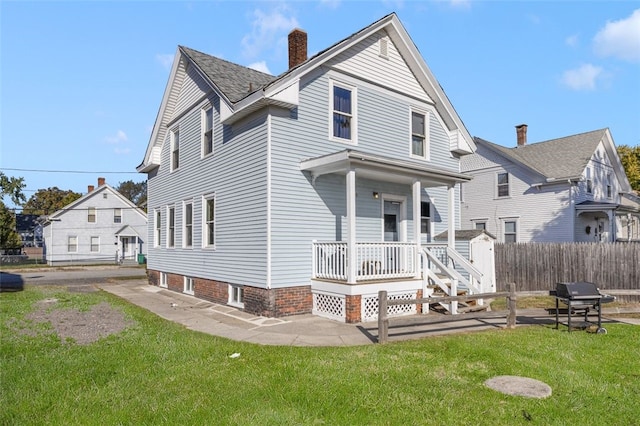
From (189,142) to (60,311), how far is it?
731cm

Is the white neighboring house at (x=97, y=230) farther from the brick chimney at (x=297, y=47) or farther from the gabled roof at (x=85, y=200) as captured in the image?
the brick chimney at (x=297, y=47)

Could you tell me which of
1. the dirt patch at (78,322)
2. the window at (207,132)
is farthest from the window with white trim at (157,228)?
the dirt patch at (78,322)

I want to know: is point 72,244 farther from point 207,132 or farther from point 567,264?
point 567,264

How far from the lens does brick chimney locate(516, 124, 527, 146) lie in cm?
2942

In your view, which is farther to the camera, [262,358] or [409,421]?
[262,358]

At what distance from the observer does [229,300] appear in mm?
12711

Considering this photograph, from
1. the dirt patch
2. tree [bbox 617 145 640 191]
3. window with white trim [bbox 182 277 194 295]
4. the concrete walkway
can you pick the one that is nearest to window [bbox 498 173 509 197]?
the concrete walkway

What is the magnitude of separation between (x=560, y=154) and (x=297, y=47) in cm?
1850

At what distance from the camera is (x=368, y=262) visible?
11.0m

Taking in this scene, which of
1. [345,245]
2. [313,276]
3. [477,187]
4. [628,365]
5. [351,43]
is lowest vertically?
[628,365]

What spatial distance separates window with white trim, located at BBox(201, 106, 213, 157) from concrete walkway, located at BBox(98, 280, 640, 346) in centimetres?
531

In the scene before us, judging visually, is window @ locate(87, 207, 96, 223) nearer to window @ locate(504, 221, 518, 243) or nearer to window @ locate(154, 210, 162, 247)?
window @ locate(154, 210, 162, 247)

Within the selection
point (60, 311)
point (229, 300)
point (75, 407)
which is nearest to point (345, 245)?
point (229, 300)

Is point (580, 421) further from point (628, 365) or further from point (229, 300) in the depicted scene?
point (229, 300)
